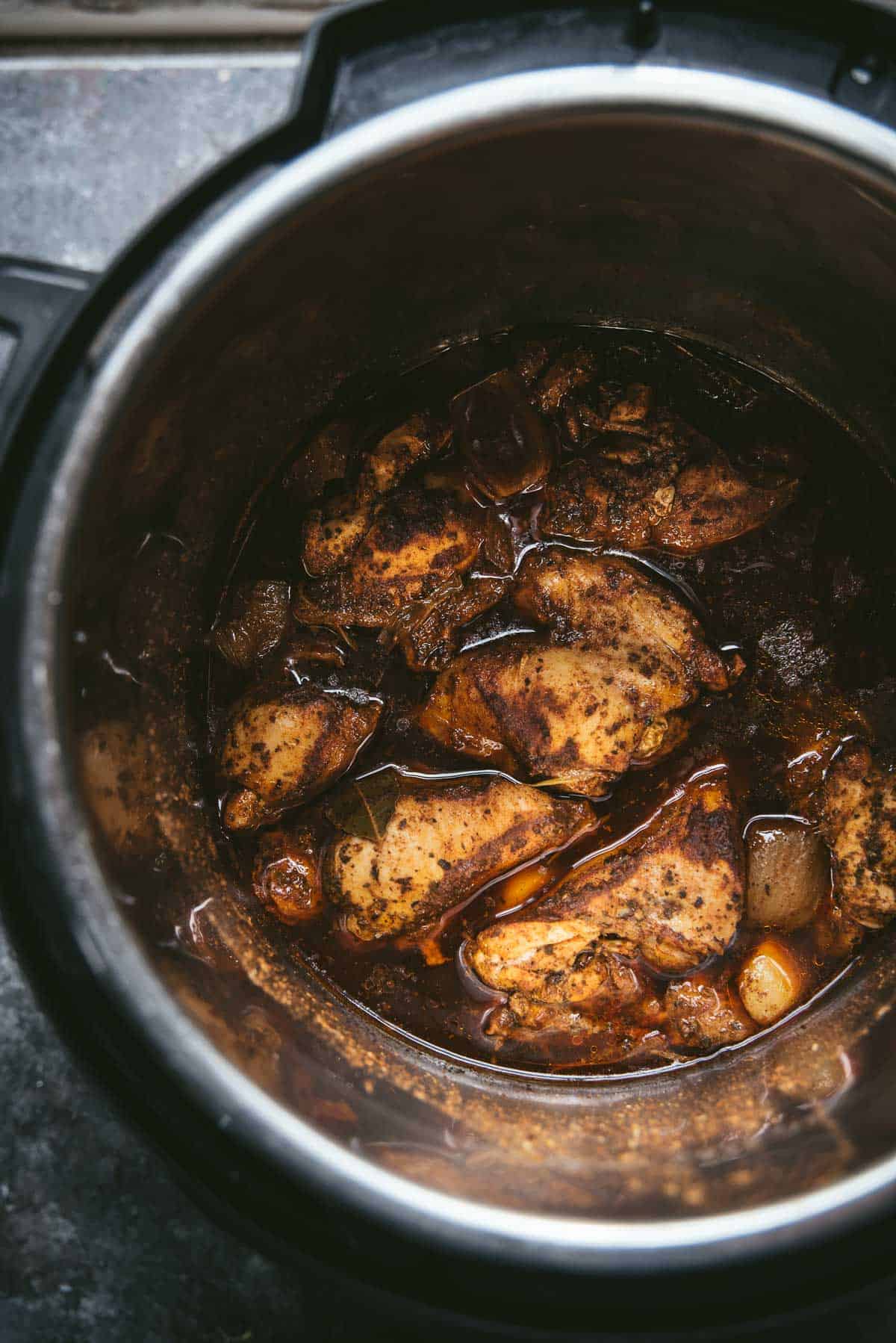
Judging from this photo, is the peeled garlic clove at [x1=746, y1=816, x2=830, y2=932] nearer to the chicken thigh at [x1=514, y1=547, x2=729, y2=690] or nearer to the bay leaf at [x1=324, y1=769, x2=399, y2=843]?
the chicken thigh at [x1=514, y1=547, x2=729, y2=690]

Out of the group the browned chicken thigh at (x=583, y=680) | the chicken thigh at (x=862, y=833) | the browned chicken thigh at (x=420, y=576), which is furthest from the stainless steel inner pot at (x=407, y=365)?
the browned chicken thigh at (x=583, y=680)

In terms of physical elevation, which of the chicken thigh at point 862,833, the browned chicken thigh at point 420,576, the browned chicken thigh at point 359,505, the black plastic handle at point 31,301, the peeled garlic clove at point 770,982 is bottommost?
the peeled garlic clove at point 770,982

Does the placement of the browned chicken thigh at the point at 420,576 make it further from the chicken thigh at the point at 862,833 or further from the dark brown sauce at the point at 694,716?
the chicken thigh at the point at 862,833

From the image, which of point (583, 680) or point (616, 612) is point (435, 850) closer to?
point (583, 680)

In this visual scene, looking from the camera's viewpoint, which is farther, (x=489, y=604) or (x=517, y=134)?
(x=489, y=604)

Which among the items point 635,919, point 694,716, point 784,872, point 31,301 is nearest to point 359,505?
point 31,301

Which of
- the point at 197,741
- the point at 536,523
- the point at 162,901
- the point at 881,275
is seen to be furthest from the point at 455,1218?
the point at 881,275

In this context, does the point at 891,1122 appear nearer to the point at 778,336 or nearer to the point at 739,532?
the point at 739,532
